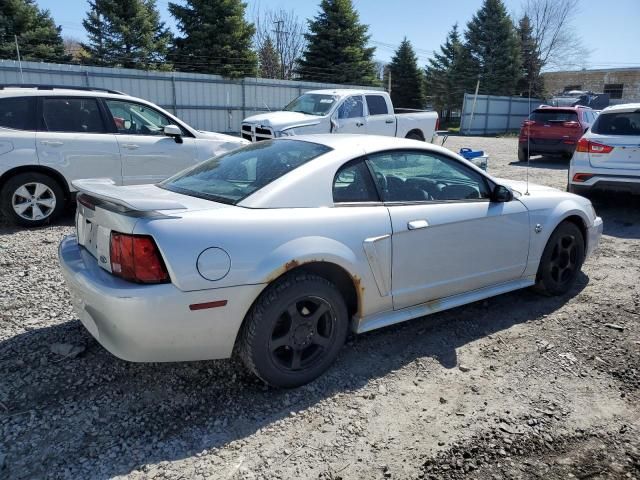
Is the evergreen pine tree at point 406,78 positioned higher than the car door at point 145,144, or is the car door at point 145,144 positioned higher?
the evergreen pine tree at point 406,78

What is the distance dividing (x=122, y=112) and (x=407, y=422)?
19.2 ft

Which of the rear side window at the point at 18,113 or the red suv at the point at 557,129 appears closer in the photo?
the rear side window at the point at 18,113

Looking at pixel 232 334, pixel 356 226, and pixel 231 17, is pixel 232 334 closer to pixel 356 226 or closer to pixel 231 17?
pixel 356 226

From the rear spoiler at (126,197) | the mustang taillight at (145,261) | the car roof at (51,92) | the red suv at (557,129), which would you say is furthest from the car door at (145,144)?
the red suv at (557,129)

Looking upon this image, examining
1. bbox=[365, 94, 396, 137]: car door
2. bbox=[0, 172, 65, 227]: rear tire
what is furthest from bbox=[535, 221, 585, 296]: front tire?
bbox=[365, 94, 396, 137]: car door

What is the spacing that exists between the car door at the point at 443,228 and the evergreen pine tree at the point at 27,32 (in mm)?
22735

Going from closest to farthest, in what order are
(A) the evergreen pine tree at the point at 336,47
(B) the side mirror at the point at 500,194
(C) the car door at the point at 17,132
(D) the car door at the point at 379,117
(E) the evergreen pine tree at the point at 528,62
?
1. (B) the side mirror at the point at 500,194
2. (C) the car door at the point at 17,132
3. (D) the car door at the point at 379,117
4. (A) the evergreen pine tree at the point at 336,47
5. (E) the evergreen pine tree at the point at 528,62

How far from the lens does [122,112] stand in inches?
271

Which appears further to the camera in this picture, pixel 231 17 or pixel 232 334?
pixel 231 17

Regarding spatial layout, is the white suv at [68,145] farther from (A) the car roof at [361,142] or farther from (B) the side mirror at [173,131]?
(A) the car roof at [361,142]

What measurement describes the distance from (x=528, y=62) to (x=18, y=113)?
149 ft

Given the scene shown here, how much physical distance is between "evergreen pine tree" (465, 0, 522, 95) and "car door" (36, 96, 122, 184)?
3626 centimetres

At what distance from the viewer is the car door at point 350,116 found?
1209 cm

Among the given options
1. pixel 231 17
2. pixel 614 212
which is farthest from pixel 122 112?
pixel 231 17
